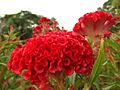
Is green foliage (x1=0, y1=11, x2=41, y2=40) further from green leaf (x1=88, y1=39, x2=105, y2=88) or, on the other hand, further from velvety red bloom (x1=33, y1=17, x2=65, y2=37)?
green leaf (x1=88, y1=39, x2=105, y2=88)

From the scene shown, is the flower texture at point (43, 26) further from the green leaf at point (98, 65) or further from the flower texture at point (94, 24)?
the green leaf at point (98, 65)

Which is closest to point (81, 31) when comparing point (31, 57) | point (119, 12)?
point (119, 12)

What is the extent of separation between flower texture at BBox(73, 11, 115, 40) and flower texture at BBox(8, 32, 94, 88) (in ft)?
2.99

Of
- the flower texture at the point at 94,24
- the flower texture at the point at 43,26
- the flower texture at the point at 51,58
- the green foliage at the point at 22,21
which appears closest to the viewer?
the flower texture at the point at 51,58

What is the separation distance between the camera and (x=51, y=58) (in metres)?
2.19

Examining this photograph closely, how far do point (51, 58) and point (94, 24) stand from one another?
1065 millimetres

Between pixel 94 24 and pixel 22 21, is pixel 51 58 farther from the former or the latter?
pixel 22 21

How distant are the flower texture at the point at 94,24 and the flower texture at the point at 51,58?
2.99ft

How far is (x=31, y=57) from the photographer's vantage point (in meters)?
2.21

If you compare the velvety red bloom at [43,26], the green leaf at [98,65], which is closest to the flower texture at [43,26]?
the velvety red bloom at [43,26]

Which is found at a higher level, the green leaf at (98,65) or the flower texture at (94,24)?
the flower texture at (94,24)

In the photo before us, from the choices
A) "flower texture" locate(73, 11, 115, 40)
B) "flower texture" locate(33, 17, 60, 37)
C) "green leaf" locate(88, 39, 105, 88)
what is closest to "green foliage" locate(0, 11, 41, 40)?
"flower texture" locate(33, 17, 60, 37)

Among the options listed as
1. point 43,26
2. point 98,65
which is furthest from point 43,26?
point 98,65

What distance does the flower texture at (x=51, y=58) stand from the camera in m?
2.20
